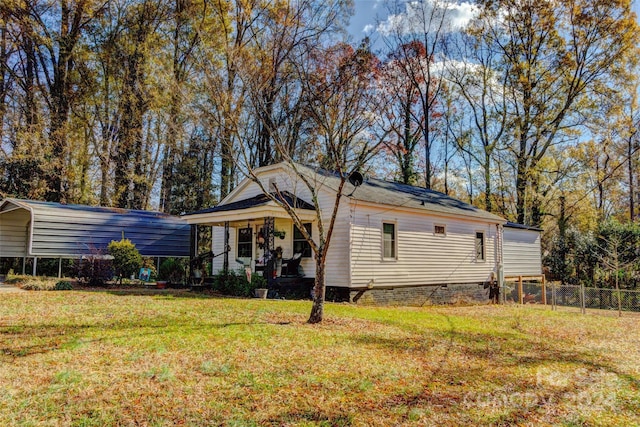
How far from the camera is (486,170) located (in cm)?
2944

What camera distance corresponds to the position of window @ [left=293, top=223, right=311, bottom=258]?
14.4 m

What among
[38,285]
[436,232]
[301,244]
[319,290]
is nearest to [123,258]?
[38,285]

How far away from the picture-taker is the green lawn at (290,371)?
4.09 meters

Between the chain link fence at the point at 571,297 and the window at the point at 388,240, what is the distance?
5.89 m

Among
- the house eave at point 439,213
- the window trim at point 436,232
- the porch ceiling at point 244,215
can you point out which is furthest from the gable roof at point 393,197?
the porch ceiling at point 244,215

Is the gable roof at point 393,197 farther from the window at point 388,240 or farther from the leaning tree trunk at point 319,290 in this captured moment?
the leaning tree trunk at point 319,290

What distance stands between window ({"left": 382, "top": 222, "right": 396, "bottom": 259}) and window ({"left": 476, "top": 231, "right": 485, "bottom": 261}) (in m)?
5.65

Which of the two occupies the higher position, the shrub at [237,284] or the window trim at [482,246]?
the window trim at [482,246]

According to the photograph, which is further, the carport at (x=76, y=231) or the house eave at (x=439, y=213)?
the carport at (x=76, y=231)

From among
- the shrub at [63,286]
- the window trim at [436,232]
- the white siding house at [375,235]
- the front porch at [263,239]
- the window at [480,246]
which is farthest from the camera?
the window at [480,246]

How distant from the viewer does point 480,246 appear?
61.8 ft

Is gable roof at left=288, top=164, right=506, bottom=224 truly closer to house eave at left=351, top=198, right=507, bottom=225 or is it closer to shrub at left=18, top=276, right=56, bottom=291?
house eave at left=351, top=198, right=507, bottom=225

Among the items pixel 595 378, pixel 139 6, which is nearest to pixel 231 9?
pixel 139 6

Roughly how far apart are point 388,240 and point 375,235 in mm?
766
